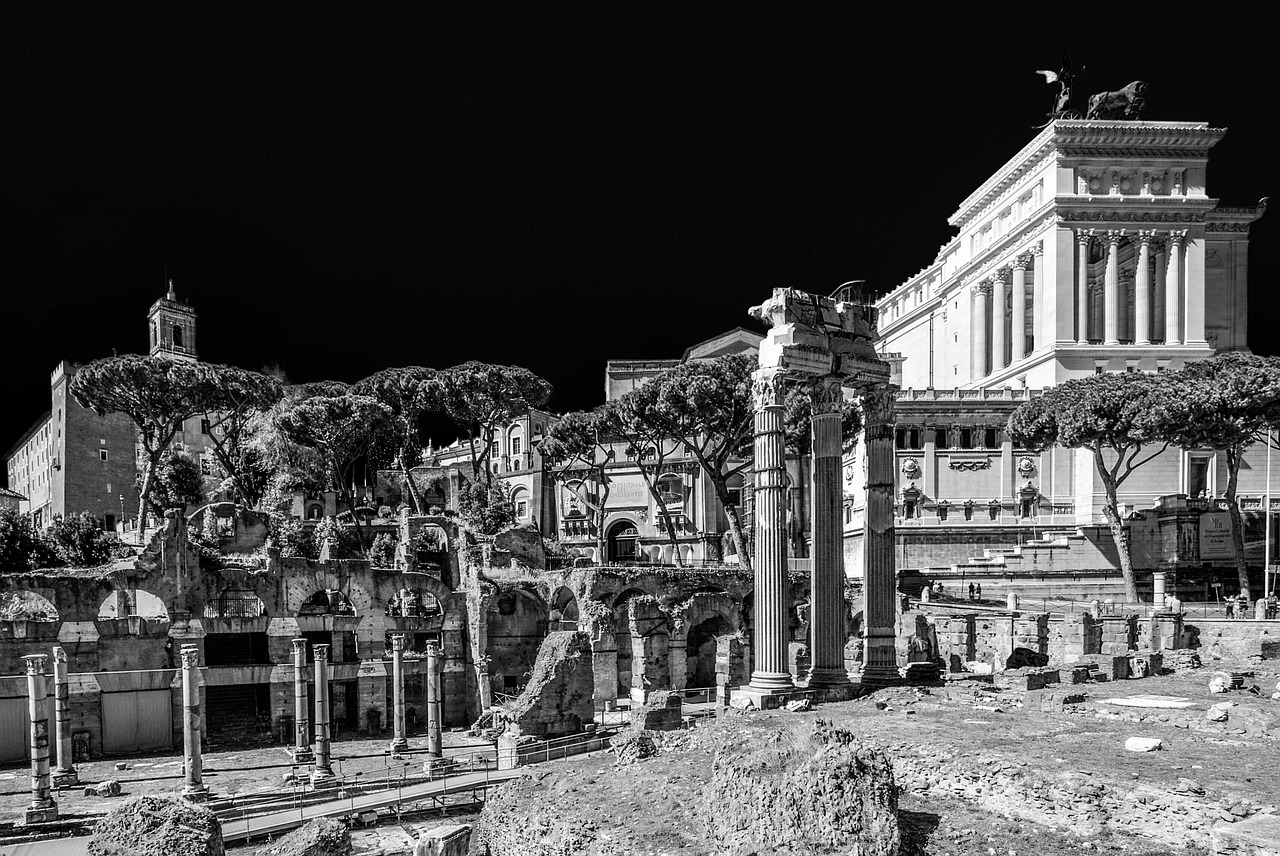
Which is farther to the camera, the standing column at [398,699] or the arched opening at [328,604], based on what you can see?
the arched opening at [328,604]

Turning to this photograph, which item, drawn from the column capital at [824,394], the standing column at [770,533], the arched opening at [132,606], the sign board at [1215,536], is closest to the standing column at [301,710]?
the arched opening at [132,606]

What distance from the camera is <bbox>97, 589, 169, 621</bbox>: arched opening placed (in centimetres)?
3572

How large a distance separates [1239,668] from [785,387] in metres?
12.8

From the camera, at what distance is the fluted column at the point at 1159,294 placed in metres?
56.6

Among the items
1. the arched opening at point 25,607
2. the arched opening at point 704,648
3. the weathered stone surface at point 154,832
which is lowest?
the arched opening at point 704,648

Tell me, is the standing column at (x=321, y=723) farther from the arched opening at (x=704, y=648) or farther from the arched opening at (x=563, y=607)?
the arched opening at (x=704, y=648)

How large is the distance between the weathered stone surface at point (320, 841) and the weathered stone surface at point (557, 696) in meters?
11.7

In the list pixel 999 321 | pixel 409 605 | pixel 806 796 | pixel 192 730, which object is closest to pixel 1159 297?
pixel 999 321

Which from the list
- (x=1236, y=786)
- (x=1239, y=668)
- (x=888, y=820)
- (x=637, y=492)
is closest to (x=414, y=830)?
(x=888, y=820)

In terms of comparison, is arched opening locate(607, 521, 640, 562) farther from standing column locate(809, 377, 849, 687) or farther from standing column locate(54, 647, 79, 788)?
standing column locate(809, 377, 849, 687)

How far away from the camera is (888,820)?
31.6 ft

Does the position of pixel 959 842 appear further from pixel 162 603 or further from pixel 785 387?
pixel 162 603

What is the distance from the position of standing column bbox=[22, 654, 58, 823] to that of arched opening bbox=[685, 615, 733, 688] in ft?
71.0

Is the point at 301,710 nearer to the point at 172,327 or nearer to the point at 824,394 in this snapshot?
the point at 824,394
